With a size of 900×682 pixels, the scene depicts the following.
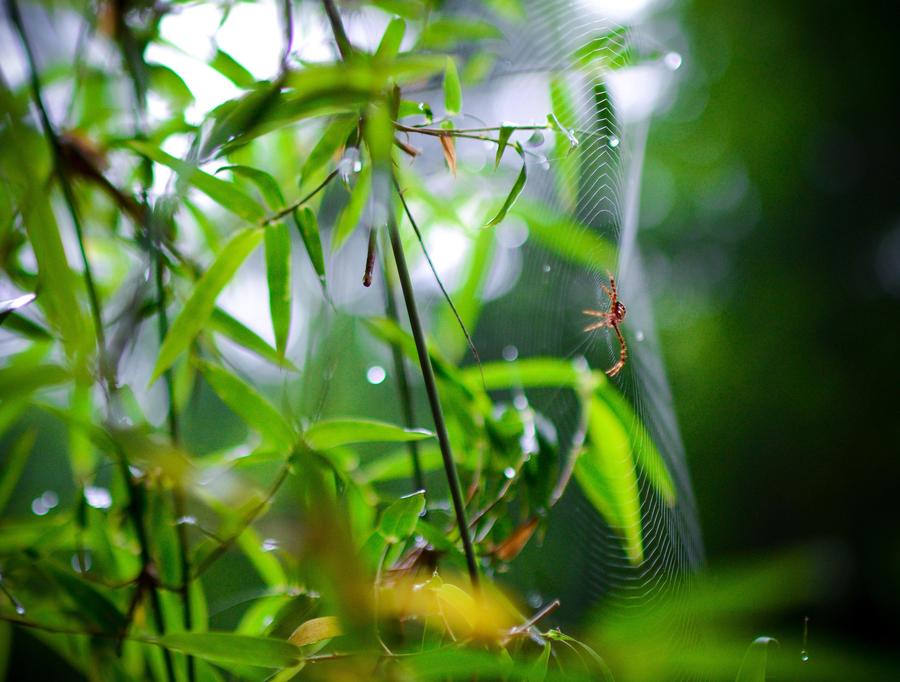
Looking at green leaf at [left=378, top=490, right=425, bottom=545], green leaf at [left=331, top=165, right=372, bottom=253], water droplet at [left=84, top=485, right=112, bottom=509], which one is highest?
green leaf at [left=331, top=165, right=372, bottom=253]

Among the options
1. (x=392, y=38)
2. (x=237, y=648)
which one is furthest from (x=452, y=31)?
(x=237, y=648)

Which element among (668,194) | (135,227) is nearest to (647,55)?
(135,227)

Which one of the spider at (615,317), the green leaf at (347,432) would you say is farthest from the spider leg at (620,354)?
the green leaf at (347,432)

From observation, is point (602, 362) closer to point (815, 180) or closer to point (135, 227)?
point (135, 227)

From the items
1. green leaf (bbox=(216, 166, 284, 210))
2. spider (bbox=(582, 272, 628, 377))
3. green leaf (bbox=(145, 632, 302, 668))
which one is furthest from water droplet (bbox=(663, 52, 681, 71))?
green leaf (bbox=(145, 632, 302, 668))

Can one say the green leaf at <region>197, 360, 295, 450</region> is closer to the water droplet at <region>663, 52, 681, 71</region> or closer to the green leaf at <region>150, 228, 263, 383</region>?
the green leaf at <region>150, 228, 263, 383</region>

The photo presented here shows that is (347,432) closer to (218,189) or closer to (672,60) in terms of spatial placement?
(218,189)

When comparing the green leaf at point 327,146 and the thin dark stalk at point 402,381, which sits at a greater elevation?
the green leaf at point 327,146

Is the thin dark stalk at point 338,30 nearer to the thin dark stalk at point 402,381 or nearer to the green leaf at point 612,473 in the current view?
the thin dark stalk at point 402,381
